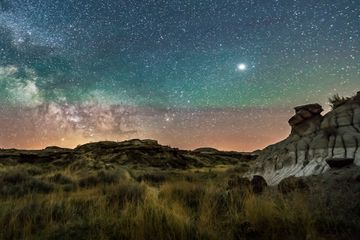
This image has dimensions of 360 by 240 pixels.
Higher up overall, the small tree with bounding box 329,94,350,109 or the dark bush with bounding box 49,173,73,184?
the small tree with bounding box 329,94,350,109

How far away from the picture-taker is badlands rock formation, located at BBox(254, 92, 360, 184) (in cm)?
934

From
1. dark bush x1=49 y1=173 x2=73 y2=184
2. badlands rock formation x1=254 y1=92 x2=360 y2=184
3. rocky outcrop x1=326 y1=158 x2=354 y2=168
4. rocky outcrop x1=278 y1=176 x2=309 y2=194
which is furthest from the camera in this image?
dark bush x1=49 y1=173 x2=73 y2=184

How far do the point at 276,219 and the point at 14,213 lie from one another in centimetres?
531

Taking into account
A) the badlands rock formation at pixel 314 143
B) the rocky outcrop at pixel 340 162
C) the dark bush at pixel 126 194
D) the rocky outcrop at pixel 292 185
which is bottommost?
the dark bush at pixel 126 194

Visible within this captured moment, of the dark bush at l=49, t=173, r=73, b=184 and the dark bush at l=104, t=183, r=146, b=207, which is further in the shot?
the dark bush at l=49, t=173, r=73, b=184

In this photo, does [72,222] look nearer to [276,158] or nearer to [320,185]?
[320,185]

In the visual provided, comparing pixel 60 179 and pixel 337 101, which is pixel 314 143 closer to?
pixel 337 101

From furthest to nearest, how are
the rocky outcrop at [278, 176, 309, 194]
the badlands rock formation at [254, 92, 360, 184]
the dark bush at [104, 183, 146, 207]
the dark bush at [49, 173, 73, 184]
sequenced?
the dark bush at [49, 173, 73, 184], the badlands rock formation at [254, 92, 360, 184], the dark bush at [104, 183, 146, 207], the rocky outcrop at [278, 176, 309, 194]

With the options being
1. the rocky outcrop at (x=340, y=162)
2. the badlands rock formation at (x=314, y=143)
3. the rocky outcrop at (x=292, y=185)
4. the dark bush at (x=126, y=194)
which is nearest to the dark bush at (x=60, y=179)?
the dark bush at (x=126, y=194)

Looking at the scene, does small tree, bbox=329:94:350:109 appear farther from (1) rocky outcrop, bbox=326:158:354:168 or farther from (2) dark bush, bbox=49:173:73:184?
(2) dark bush, bbox=49:173:73:184

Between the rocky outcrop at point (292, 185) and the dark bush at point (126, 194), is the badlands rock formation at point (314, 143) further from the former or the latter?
the dark bush at point (126, 194)

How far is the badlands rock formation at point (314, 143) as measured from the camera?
9344 mm

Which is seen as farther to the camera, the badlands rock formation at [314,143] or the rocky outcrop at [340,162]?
the badlands rock formation at [314,143]

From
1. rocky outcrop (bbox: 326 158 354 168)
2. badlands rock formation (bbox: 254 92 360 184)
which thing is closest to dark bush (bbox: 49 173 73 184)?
badlands rock formation (bbox: 254 92 360 184)
